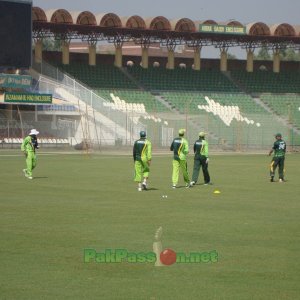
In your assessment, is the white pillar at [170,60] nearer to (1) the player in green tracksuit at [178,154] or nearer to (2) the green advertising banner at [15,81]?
(2) the green advertising banner at [15,81]

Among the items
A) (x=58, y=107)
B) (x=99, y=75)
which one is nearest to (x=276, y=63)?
(x=99, y=75)

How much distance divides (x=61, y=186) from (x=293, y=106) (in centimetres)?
4824

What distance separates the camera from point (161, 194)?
25.2m

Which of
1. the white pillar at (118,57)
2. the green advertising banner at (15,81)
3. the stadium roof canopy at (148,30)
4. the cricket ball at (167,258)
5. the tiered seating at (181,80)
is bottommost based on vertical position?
the cricket ball at (167,258)

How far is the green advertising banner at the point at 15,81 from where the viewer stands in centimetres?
6222

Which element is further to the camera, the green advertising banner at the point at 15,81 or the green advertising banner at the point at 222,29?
the green advertising banner at the point at 222,29

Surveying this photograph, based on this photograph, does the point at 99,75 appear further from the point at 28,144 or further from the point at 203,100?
the point at 28,144

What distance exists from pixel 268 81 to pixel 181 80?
9.18 m

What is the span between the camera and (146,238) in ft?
50.2

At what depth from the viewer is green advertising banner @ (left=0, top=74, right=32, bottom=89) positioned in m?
62.2

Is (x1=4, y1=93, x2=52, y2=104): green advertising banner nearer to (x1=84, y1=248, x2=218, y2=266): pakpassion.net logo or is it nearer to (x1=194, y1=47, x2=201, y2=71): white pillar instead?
(x1=194, y1=47, x2=201, y2=71): white pillar

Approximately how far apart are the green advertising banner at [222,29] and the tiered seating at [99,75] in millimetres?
7620

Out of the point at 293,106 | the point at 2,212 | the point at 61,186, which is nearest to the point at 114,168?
the point at 61,186

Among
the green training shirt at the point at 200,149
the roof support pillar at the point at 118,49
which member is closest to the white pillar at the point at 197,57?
the roof support pillar at the point at 118,49
